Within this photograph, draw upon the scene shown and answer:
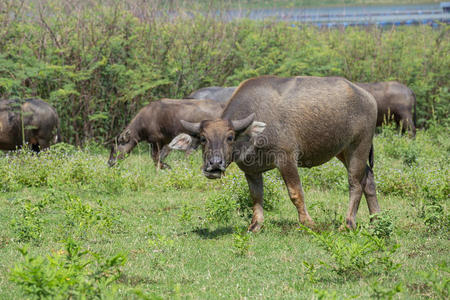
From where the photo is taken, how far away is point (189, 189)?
361 inches

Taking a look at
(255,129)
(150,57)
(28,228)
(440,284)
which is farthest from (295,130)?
(150,57)

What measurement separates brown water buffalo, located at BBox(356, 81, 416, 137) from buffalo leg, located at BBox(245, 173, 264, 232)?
9253 mm

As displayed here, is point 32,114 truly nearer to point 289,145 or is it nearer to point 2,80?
point 2,80

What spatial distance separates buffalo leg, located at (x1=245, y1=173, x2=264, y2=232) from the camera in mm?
6499

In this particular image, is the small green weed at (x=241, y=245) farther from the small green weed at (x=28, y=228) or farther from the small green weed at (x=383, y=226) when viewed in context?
the small green weed at (x=28, y=228)

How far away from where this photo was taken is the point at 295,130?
6.39 metres

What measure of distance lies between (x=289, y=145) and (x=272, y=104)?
54 centimetres

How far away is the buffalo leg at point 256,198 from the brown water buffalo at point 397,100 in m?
A: 9.25

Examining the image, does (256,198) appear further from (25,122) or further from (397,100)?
(397,100)

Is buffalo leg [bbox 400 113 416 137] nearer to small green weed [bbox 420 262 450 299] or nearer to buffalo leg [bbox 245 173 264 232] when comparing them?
buffalo leg [bbox 245 173 264 232]

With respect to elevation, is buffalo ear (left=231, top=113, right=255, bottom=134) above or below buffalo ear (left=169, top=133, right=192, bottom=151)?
above

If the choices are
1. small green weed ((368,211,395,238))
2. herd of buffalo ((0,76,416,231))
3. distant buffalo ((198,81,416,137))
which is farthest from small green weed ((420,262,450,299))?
distant buffalo ((198,81,416,137))

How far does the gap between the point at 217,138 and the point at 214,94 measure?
26.8ft

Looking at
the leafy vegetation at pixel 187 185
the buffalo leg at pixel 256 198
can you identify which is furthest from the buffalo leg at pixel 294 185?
the buffalo leg at pixel 256 198
